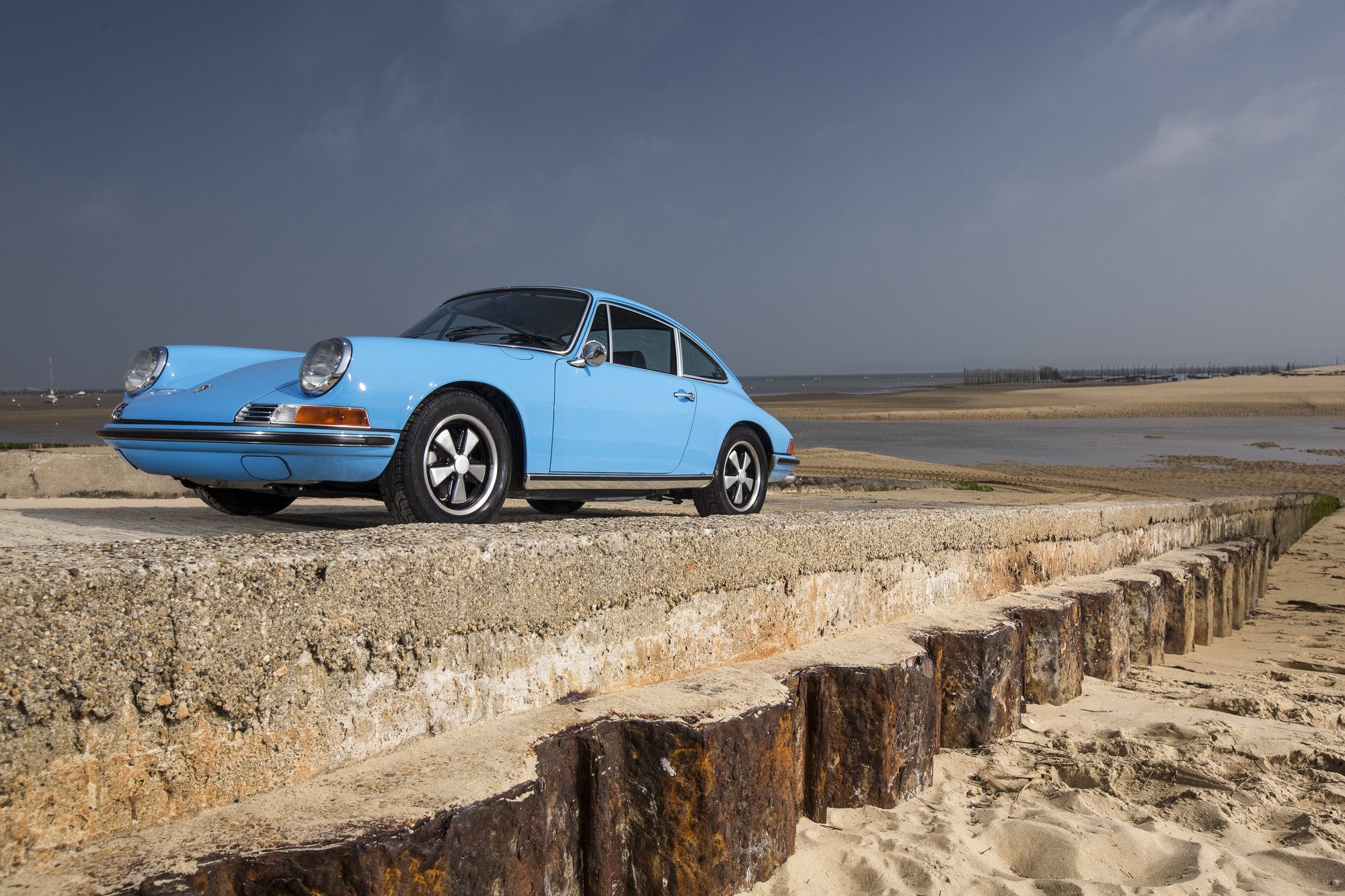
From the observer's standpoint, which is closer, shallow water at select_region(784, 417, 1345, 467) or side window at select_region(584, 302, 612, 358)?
side window at select_region(584, 302, 612, 358)

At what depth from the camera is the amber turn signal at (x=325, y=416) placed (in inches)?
158

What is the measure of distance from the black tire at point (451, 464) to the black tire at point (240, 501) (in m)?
1.46

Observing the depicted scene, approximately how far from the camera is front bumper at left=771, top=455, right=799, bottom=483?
689 centimetres

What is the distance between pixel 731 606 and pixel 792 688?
0.37 metres

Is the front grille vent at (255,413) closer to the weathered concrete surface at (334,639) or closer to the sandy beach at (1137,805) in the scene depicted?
the weathered concrete surface at (334,639)

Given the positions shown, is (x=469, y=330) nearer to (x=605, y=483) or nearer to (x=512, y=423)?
(x=512, y=423)

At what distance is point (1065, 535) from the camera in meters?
5.43

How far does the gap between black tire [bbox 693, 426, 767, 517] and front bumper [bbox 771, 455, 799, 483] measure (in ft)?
0.30

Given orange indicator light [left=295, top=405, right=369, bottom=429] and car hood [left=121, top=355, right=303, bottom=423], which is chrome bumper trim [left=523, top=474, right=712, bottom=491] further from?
car hood [left=121, top=355, right=303, bottom=423]

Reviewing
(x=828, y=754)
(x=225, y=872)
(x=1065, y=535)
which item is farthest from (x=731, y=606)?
(x=1065, y=535)

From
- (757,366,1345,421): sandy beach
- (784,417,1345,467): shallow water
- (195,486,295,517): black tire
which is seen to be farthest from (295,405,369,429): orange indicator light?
(757,366,1345,421): sandy beach

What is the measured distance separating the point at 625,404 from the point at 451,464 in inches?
50.5

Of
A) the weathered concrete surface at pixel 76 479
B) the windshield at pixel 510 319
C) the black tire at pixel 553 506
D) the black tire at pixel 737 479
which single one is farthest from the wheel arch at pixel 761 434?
the weathered concrete surface at pixel 76 479

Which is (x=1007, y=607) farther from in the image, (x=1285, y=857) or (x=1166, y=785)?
(x=1285, y=857)
